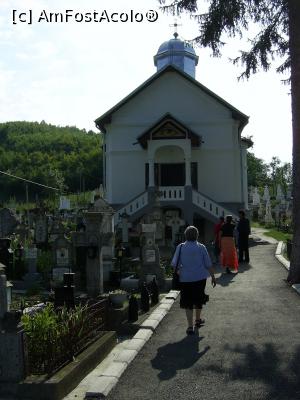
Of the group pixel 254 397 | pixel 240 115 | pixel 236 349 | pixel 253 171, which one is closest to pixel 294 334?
pixel 236 349

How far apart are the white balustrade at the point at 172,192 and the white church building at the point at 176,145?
1002 millimetres

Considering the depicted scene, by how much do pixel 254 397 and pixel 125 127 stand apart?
24136 mm

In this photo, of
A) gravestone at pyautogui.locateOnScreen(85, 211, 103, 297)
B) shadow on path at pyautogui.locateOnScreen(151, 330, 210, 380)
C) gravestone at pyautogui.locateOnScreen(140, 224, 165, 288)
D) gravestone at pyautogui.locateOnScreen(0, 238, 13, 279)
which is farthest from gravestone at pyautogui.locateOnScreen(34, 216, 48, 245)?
shadow on path at pyautogui.locateOnScreen(151, 330, 210, 380)

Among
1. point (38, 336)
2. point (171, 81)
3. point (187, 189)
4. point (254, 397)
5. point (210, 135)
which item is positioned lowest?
point (254, 397)

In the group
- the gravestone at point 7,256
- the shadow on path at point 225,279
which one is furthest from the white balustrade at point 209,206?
the gravestone at point 7,256

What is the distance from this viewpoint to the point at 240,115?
27.6m

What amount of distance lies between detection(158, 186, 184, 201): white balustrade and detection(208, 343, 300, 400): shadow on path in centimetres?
1900

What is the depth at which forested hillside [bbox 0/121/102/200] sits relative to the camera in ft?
274

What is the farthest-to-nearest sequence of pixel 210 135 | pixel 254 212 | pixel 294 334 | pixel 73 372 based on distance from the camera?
1. pixel 254 212
2. pixel 210 135
3. pixel 294 334
4. pixel 73 372

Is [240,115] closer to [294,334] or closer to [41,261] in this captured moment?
[41,261]

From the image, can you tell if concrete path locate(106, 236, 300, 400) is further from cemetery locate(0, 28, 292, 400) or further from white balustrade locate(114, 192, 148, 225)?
white balustrade locate(114, 192, 148, 225)

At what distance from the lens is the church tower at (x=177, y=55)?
1433 inches

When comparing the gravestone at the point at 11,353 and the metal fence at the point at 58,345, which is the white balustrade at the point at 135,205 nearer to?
the metal fence at the point at 58,345

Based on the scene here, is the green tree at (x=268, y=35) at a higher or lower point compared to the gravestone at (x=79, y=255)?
higher
